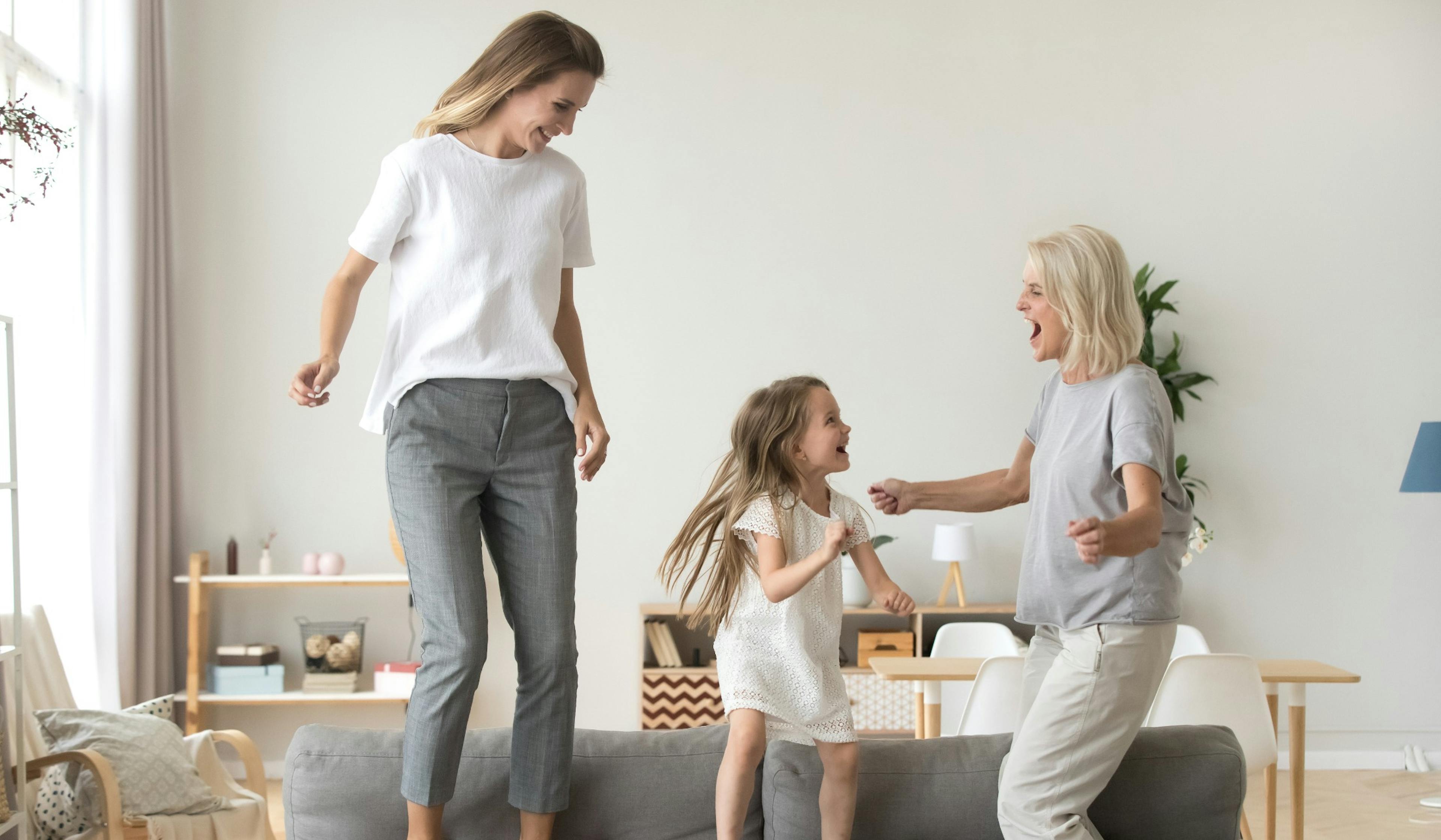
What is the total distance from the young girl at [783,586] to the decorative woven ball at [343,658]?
2701 millimetres

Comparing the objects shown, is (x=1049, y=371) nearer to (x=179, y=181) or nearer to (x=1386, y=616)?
(x=1386, y=616)

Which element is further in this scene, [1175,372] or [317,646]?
[1175,372]

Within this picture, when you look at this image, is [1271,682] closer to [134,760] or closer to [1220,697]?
[1220,697]

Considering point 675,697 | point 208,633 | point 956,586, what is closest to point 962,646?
point 956,586

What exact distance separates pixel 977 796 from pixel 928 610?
277cm

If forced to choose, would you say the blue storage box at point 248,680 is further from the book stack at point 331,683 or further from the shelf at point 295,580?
the shelf at point 295,580

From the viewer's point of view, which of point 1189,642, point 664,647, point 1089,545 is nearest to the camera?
point 1089,545

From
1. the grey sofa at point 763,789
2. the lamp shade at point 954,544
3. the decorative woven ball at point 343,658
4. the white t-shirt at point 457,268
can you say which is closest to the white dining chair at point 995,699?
the grey sofa at point 763,789

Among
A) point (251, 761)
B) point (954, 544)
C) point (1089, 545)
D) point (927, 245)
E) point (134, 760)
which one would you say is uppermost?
point (927, 245)

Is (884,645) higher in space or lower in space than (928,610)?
lower

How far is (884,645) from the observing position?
4.58 meters

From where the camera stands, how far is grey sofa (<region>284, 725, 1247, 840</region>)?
1737mm

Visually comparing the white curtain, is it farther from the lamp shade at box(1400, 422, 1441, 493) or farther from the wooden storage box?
the lamp shade at box(1400, 422, 1441, 493)

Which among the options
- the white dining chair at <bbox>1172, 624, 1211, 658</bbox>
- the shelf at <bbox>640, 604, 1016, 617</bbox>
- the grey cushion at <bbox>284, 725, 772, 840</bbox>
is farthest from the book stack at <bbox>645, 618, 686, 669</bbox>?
the grey cushion at <bbox>284, 725, 772, 840</bbox>
